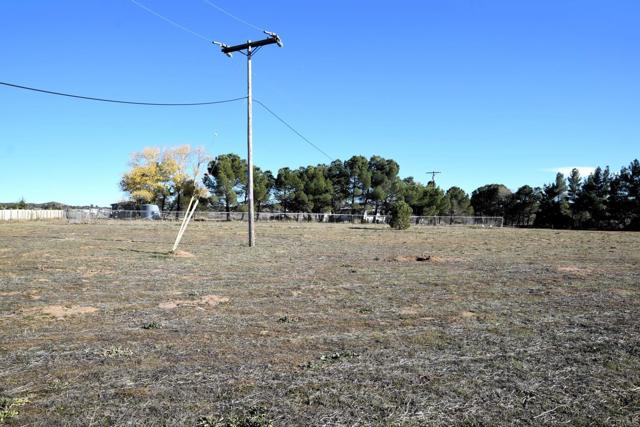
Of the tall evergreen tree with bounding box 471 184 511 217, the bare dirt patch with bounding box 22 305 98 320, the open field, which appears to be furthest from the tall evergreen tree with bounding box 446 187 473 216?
the bare dirt patch with bounding box 22 305 98 320

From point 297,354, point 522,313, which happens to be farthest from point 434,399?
point 522,313

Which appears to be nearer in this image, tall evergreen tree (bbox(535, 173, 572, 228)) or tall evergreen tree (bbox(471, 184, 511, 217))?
tall evergreen tree (bbox(535, 173, 572, 228))

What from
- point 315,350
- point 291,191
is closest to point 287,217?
point 291,191

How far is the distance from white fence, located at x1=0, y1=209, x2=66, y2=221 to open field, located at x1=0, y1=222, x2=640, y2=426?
52.9 meters

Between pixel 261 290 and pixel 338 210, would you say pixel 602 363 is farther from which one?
pixel 338 210

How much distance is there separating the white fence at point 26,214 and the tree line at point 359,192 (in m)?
11.0

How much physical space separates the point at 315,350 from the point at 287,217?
69.4 metres

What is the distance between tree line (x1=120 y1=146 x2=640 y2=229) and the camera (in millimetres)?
70500

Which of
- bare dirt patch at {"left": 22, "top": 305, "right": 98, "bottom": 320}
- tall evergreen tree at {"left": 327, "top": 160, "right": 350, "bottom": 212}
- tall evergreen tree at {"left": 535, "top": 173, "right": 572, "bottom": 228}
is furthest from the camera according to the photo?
tall evergreen tree at {"left": 327, "top": 160, "right": 350, "bottom": 212}

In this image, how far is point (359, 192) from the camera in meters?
82.4

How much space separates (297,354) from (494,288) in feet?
22.1

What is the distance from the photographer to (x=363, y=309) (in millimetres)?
8055

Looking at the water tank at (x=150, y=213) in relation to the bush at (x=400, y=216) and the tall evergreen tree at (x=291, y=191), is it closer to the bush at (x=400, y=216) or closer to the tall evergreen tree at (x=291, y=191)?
the tall evergreen tree at (x=291, y=191)

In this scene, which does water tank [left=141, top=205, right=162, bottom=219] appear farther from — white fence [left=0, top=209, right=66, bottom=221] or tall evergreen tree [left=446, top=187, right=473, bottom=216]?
tall evergreen tree [left=446, top=187, right=473, bottom=216]
